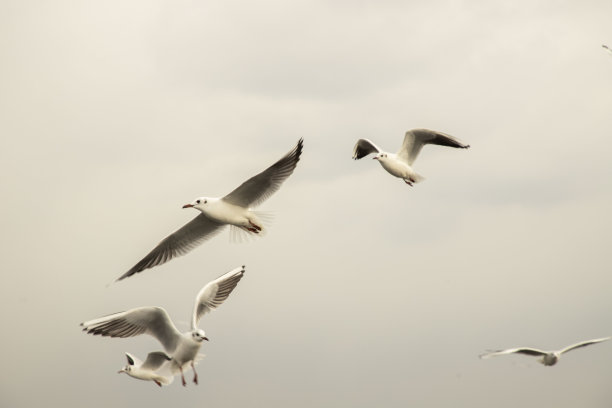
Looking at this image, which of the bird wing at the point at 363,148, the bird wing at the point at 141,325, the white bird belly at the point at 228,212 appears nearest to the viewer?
the bird wing at the point at 141,325

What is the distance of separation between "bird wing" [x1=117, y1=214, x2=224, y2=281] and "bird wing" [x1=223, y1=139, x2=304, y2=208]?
4.99 ft

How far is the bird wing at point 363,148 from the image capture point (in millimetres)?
20312

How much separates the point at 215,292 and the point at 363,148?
505 centimetres

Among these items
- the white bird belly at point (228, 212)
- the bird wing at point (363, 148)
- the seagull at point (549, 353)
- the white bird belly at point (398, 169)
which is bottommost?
the seagull at point (549, 353)

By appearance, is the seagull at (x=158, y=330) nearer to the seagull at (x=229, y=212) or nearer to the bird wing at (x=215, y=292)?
the bird wing at (x=215, y=292)

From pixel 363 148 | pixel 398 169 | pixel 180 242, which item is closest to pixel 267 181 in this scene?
pixel 180 242

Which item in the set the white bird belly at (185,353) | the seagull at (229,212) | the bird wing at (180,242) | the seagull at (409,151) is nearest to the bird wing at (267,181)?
the seagull at (229,212)

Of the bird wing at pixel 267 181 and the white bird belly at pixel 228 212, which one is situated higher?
the bird wing at pixel 267 181

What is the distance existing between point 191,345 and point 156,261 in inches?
125

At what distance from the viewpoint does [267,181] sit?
16.6m

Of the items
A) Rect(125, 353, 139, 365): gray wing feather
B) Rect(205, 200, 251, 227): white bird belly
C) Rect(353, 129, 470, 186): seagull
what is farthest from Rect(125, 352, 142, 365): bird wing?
Rect(353, 129, 470, 186): seagull

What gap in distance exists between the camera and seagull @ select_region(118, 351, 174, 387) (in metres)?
16.2

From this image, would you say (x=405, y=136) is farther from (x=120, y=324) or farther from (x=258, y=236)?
(x=120, y=324)

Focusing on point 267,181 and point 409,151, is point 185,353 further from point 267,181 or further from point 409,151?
point 409,151
